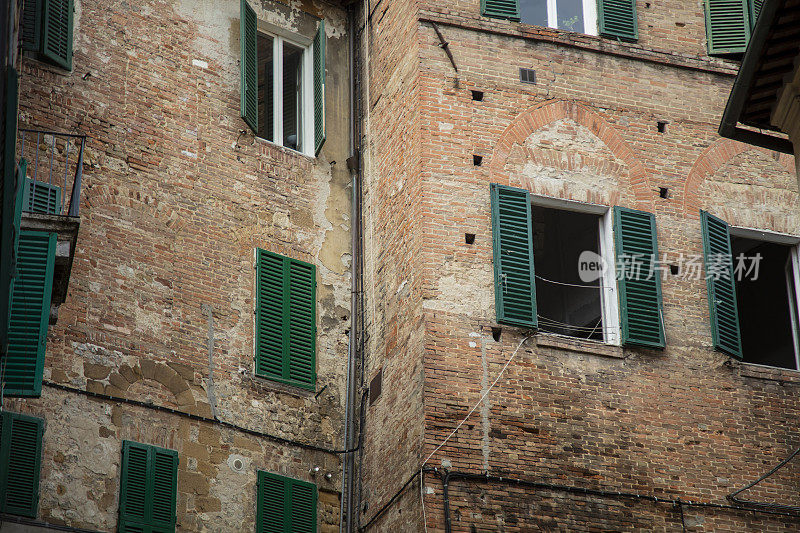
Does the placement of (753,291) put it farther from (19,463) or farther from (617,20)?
(19,463)

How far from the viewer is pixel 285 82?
17438 millimetres

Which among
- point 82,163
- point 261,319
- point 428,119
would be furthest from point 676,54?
point 82,163

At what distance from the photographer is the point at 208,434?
47.2 feet

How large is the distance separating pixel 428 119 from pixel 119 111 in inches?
140

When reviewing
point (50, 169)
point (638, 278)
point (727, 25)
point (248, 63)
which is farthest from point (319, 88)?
point (727, 25)

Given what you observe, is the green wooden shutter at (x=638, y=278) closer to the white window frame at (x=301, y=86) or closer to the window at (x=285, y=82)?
the window at (x=285, y=82)

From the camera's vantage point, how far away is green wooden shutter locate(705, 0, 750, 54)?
16641mm

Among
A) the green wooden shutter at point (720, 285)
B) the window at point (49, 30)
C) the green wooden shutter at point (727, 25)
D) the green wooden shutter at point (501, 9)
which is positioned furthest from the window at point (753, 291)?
the window at point (49, 30)

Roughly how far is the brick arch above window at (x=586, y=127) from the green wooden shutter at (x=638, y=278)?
0.99 ft

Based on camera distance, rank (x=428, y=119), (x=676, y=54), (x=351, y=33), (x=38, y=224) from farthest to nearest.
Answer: (x=351, y=33), (x=676, y=54), (x=428, y=119), (x=38, y=224)

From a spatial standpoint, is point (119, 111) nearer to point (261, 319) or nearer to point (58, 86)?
point (58, 86)

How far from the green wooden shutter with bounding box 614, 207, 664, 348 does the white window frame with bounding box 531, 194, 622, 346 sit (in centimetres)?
10

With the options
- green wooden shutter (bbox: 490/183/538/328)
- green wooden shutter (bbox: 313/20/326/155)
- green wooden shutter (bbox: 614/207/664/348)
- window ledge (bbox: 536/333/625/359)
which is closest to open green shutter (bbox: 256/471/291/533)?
green wooden shutter (bbox: 490/183/538/328)

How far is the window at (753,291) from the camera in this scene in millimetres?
15345
